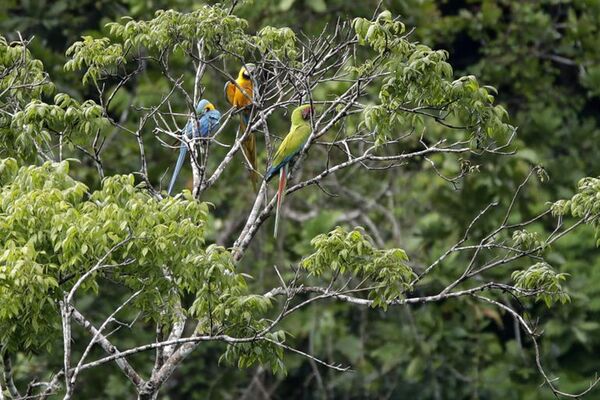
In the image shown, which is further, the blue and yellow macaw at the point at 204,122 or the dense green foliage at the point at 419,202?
the dense green foliage at the point at 419,202

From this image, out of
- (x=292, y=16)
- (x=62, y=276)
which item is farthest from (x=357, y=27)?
(x=292, y=16)

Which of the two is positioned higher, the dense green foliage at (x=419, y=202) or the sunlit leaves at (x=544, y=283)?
the sunlit leaves at (x=544, y=283)

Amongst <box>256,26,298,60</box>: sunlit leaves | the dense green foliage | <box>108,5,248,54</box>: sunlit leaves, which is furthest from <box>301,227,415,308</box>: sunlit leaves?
the dense green foliage

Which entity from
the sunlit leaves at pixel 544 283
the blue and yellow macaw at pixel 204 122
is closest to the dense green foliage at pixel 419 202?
the blue and yellow macaw at pixel 204 122

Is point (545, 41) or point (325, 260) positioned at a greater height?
point (325, 260)

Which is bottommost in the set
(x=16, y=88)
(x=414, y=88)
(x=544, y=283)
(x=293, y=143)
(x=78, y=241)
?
(x=544, y=283)

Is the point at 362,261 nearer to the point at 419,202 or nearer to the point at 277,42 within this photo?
the point at 277,42

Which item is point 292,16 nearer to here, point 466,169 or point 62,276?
point 466,169

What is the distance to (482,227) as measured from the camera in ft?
45.6

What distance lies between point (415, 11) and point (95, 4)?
135 inches

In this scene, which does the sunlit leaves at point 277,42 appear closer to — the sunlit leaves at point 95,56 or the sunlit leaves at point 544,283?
the sunlit leaves at point 95,56

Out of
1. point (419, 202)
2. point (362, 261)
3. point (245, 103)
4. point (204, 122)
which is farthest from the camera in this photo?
point (419, 202)

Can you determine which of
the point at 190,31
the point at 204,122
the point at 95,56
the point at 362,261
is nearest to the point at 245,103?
the point at 204,122

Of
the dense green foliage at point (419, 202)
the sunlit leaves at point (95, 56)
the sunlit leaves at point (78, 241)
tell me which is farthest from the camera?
the dense green foliage at point (419, 202)
